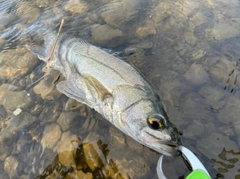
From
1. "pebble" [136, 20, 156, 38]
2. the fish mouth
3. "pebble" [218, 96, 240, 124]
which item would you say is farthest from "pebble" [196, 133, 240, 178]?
"pebble" [136, 20, 156, 38]

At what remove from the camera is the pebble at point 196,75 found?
4.57m

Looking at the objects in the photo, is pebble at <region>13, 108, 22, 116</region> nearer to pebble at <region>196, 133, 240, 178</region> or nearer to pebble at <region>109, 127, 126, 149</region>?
pebble at <region>109, 127, 126, 149</region>

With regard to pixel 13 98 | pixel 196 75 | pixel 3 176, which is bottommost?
pixel 3 176

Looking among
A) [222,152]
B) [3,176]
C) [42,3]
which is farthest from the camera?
[42,3]

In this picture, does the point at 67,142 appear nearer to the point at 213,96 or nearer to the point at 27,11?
the point at 213,96

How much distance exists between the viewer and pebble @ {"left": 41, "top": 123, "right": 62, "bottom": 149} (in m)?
4.15

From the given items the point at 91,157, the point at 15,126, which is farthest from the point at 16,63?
the point at 91,157

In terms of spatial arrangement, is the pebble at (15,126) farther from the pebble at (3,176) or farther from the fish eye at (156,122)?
the fish eye at (156,122)

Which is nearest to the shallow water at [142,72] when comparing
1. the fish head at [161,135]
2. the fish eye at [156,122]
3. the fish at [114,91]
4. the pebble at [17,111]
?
the pebble at [17,111]

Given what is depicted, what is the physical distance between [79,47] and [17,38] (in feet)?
6.91

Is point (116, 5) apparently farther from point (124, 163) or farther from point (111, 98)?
point (124, 163)

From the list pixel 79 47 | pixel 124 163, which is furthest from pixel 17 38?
pixel 124 163

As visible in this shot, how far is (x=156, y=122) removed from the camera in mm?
3406

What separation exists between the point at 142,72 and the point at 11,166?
2.76 metres
